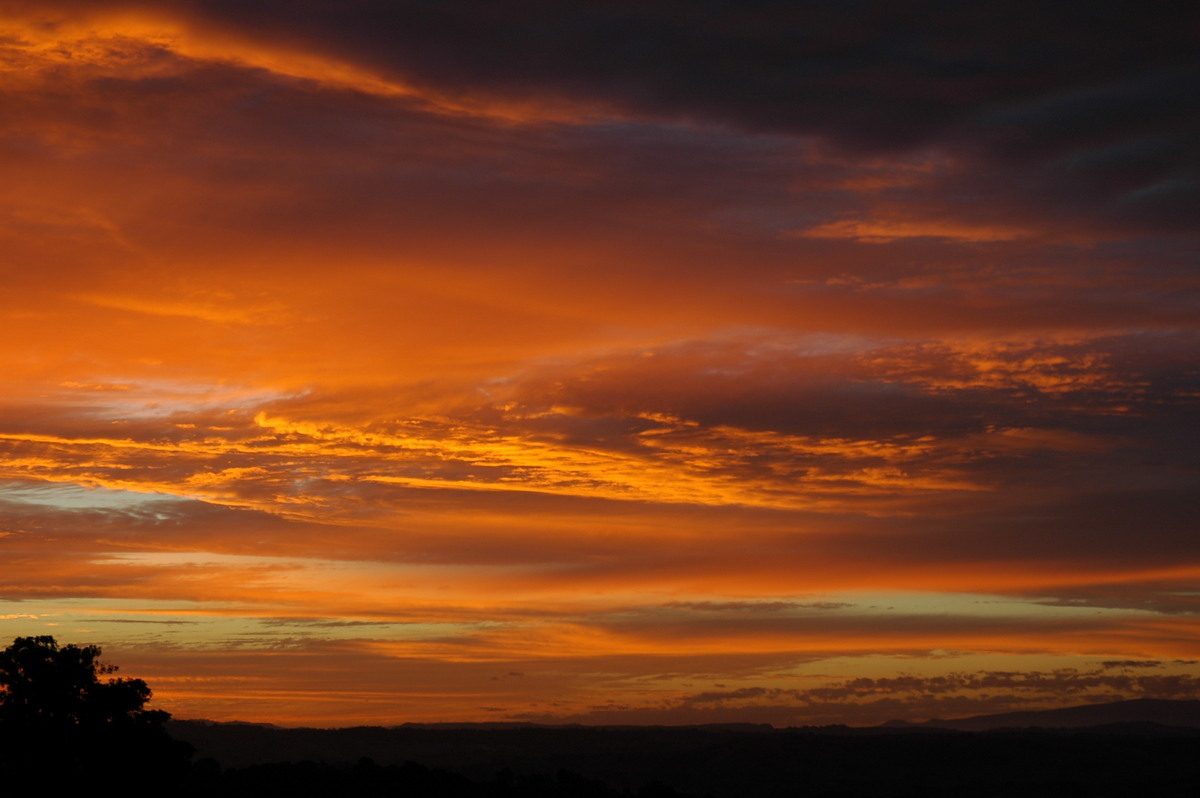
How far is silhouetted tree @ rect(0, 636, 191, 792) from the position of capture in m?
72.8

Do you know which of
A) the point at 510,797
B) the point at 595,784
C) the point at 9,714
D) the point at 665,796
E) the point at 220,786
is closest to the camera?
the point at 9,714

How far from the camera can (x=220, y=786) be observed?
12862cm

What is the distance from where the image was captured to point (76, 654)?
7431cm

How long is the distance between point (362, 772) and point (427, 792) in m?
17.6

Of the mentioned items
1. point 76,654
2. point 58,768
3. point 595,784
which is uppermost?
point 76,654

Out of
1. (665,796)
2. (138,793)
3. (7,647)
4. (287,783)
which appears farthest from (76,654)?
(665,796)

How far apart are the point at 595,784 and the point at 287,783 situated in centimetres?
6942

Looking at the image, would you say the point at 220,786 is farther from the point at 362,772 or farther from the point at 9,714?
the point at 9,714

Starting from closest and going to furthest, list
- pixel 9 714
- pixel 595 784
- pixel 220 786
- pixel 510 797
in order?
pixel 9 714 → pixel 220 786 → pixel 510 797 → pixel 595 784

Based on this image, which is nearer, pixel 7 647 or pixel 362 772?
pixel 7 647

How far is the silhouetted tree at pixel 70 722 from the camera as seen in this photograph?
72.8 m

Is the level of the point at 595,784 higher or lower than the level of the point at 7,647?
lower

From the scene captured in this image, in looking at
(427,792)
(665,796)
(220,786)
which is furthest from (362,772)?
(665,796)

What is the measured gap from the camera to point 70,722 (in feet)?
242
